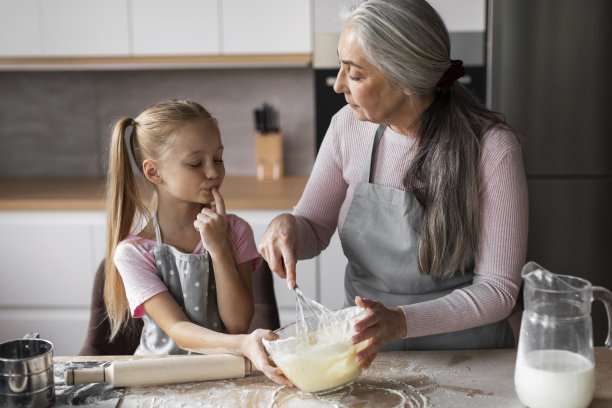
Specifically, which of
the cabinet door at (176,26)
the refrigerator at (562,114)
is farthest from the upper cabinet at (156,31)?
the refrigerator at (562,114)

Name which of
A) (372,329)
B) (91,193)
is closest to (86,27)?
(91,193)

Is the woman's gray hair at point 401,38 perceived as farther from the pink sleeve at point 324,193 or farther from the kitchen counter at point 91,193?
the kitchen counter at point 91,193

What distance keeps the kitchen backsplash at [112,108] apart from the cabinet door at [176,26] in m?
0.36

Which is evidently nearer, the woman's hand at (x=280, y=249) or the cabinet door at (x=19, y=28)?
the woman's hand at (x=280, y=249)

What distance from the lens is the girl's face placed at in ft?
4.72

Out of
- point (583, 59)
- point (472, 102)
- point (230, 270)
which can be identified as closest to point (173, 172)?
point (230, 270)

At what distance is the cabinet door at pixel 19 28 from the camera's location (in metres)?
2.68

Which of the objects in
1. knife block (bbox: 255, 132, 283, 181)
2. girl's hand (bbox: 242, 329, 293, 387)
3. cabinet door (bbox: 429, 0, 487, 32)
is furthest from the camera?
knife block (bbox: 255, 132, 283, 181)

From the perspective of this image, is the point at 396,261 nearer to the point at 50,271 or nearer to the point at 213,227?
the point at 213,227

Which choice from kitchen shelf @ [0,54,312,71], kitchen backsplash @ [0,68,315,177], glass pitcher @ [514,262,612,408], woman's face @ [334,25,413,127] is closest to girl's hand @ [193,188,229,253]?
woman's face @ [334,25,413,127]

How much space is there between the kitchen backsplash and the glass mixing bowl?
6.55ft

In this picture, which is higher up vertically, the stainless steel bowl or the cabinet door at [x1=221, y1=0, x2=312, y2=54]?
the cabinet door at [x1=221, y1=0, x2=312, y2=54]

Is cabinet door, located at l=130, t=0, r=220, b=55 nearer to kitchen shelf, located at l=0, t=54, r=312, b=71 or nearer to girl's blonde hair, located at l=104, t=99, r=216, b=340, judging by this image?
kitchen shelf, located at l=0, t=54, r=312, b=71

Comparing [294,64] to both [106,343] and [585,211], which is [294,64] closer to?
[585,211]
